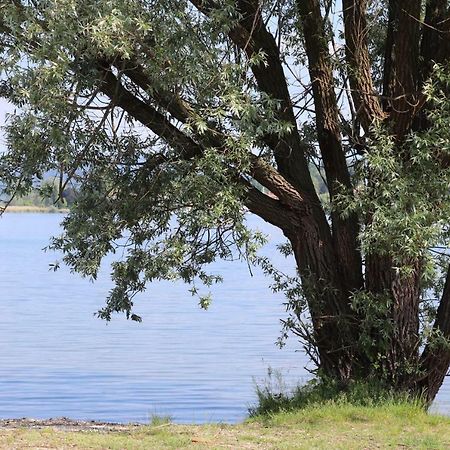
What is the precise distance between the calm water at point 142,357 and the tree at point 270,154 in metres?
3.66

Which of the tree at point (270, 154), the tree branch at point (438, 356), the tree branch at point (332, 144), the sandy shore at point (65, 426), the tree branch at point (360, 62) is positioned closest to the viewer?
the tree at point (270, 154)

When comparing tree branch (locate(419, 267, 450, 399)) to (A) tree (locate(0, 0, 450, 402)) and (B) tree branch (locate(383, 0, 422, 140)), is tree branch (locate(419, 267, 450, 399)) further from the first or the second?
(B) tree branch (locate(383, 0, 422, 140))

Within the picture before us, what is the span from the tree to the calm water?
3.66 metres

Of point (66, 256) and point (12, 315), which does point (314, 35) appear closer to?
point (66, 256)

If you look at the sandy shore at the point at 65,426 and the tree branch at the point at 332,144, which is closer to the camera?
the sandy shore at the point at 65,426

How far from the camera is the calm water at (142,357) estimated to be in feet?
63.9

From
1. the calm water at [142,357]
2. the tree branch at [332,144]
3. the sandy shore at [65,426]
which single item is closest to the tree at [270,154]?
the tree branch at [332,144]

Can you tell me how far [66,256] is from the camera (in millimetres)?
11266

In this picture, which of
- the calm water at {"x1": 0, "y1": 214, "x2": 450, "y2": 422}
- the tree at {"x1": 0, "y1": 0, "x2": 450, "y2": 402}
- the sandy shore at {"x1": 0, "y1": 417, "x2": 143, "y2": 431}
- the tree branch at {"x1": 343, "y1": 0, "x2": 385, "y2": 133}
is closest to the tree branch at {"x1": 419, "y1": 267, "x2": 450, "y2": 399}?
the tree at {"x1": 0, "y1": 0, "x2": 450, "y2": 402}

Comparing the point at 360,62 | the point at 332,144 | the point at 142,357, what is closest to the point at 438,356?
the point at 332,144

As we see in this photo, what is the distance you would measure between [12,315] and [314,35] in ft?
80.8

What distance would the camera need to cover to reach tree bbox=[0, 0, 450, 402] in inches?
356

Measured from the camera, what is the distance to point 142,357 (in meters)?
25.5

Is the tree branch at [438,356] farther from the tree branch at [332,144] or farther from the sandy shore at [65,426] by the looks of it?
the sandy shore at [65,426]
